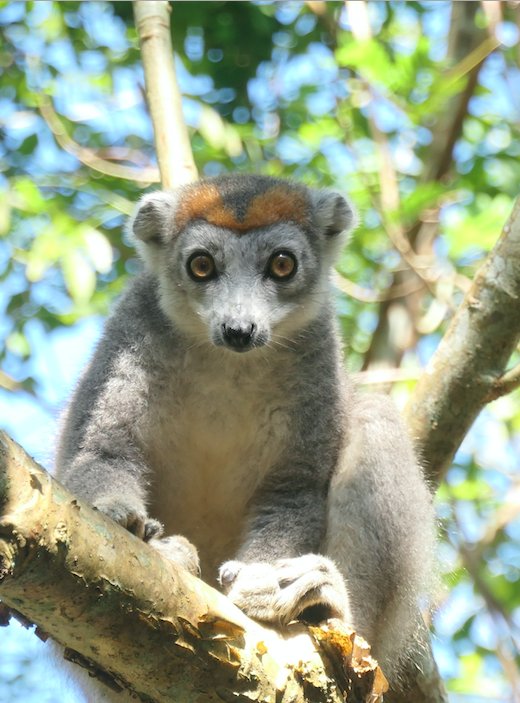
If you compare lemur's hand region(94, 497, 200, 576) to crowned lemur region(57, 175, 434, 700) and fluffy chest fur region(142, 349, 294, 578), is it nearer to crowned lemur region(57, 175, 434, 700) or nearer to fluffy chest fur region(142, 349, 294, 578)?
crowned lemur region(57, 175, 434, 700)

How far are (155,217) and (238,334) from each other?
138cm

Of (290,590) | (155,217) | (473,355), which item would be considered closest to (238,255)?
(155,217)

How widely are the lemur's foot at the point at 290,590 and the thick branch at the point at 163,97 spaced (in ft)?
9.86

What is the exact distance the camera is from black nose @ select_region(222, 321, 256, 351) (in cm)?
535

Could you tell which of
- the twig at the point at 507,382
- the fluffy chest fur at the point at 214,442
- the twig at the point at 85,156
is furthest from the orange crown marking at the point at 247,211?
the twig at the point at 85,156

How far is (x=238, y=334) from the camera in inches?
211

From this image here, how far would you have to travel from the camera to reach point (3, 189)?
909 cm

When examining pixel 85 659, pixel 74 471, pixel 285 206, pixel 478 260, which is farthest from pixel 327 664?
pixel 478 260

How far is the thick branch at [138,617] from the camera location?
3.35 meters

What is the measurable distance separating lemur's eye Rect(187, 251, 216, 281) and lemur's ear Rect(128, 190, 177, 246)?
17.0 inches

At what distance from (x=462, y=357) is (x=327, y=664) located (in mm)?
2268

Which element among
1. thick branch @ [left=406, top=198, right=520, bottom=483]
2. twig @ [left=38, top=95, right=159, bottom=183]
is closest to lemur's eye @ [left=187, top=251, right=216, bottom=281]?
thick branch @ [left=406, top=198, right=520, bottom=483]

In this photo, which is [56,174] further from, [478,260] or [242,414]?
[242,414]

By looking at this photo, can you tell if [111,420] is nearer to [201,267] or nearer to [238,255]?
[201,267]
